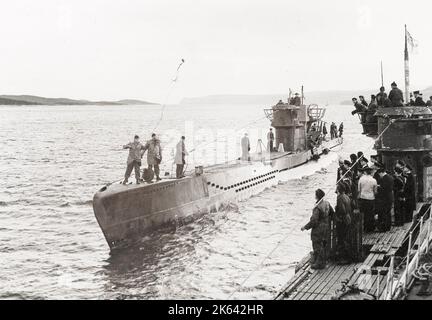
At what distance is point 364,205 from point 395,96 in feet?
15.8

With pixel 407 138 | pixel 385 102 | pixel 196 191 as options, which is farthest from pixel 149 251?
pixel 385 102

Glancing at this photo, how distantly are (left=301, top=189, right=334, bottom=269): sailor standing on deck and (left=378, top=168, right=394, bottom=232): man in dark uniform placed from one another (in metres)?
2.36

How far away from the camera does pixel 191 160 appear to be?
44062 mm

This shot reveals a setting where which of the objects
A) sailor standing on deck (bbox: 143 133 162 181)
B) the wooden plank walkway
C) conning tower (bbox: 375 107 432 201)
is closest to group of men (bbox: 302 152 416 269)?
the wooden plank walkway

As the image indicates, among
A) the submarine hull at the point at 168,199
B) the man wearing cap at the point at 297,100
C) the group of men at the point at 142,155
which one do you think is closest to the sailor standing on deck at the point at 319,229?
the submarine hull at the point at 168,199

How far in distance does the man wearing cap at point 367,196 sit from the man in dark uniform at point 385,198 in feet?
0.70

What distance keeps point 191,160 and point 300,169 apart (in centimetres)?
1578

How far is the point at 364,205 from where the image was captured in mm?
11367

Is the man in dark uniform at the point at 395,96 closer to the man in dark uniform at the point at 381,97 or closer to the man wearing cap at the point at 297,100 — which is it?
the man in dark uniform at the point at 381,97

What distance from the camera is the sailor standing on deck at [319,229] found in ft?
31.4

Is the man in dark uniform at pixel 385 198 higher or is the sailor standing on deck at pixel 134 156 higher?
the sailor standing on deck at pixel 134 156

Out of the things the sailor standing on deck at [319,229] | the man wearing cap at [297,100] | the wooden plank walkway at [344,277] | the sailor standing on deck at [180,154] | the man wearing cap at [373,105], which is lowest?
the wooden plank walkway at [344,277]
